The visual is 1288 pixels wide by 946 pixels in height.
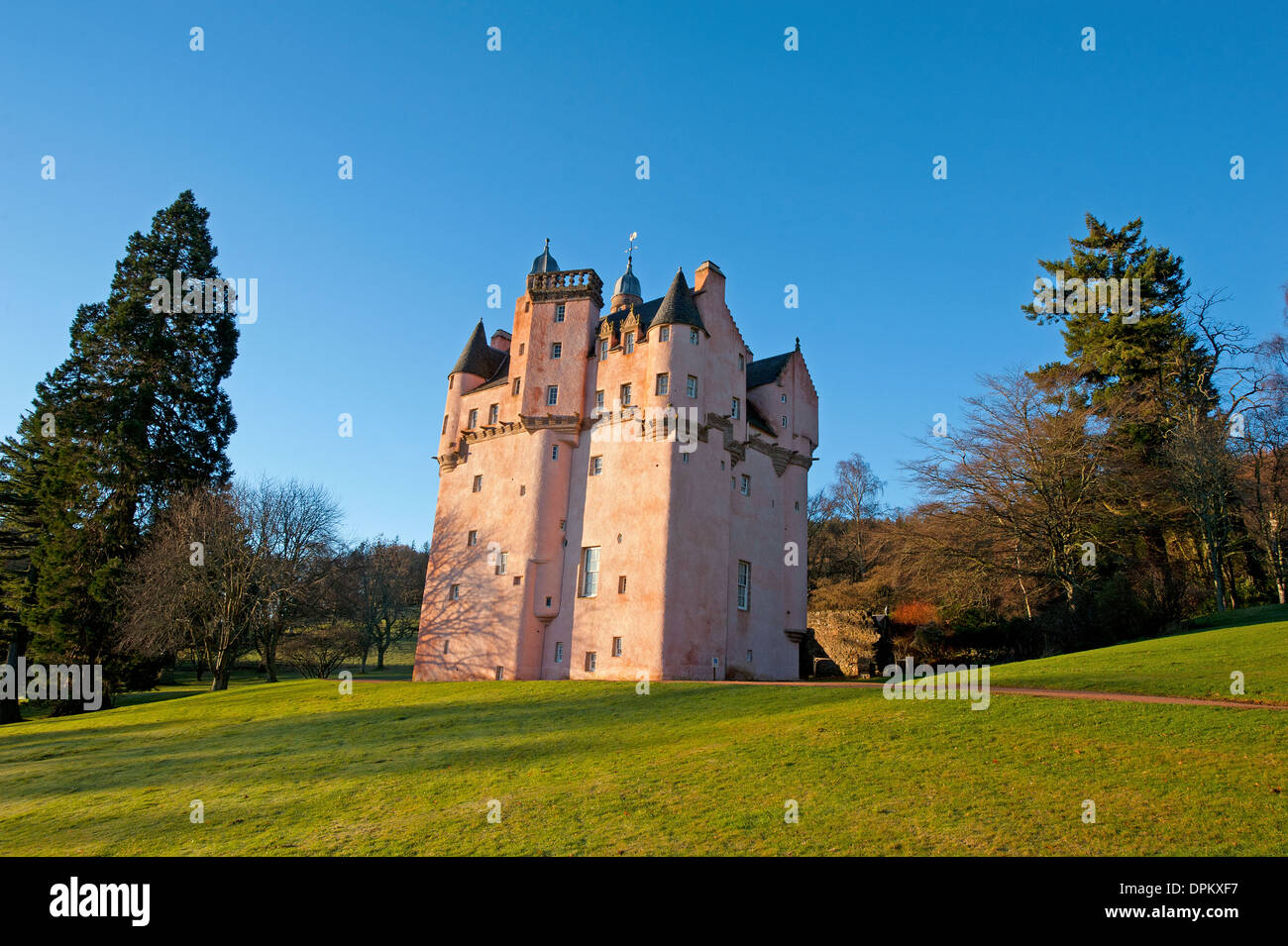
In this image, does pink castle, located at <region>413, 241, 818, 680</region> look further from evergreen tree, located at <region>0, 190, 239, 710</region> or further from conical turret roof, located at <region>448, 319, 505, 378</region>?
evergreen tree, located at <region>0, 190, 239, 710</region>

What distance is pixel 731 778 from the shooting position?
13.4m

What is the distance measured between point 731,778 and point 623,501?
21.4m

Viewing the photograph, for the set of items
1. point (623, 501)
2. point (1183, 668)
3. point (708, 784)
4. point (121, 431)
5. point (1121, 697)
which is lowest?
point (708, 784)

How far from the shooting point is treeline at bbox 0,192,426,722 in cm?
4059

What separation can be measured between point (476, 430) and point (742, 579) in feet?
53.7

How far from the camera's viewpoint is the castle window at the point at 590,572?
34344mm

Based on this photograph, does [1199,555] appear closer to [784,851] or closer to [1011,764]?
[1011,764]

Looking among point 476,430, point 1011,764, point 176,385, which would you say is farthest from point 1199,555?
point 176,385

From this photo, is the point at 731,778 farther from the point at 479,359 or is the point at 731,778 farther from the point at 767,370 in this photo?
the point at 479,359

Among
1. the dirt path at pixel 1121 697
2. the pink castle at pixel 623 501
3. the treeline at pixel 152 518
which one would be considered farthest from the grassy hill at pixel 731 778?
the treeline at pixel 152 518

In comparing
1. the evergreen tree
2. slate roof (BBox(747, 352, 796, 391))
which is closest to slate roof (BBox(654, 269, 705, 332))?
slate roof (BBox(747, 352, 796, 391))

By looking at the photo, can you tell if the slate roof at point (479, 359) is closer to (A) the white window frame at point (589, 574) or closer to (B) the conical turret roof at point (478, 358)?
(B) the conical turret roof at point (478, 358)

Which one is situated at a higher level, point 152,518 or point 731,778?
point 152,518

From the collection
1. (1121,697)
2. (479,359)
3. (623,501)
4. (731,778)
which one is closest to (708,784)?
(731,778)
